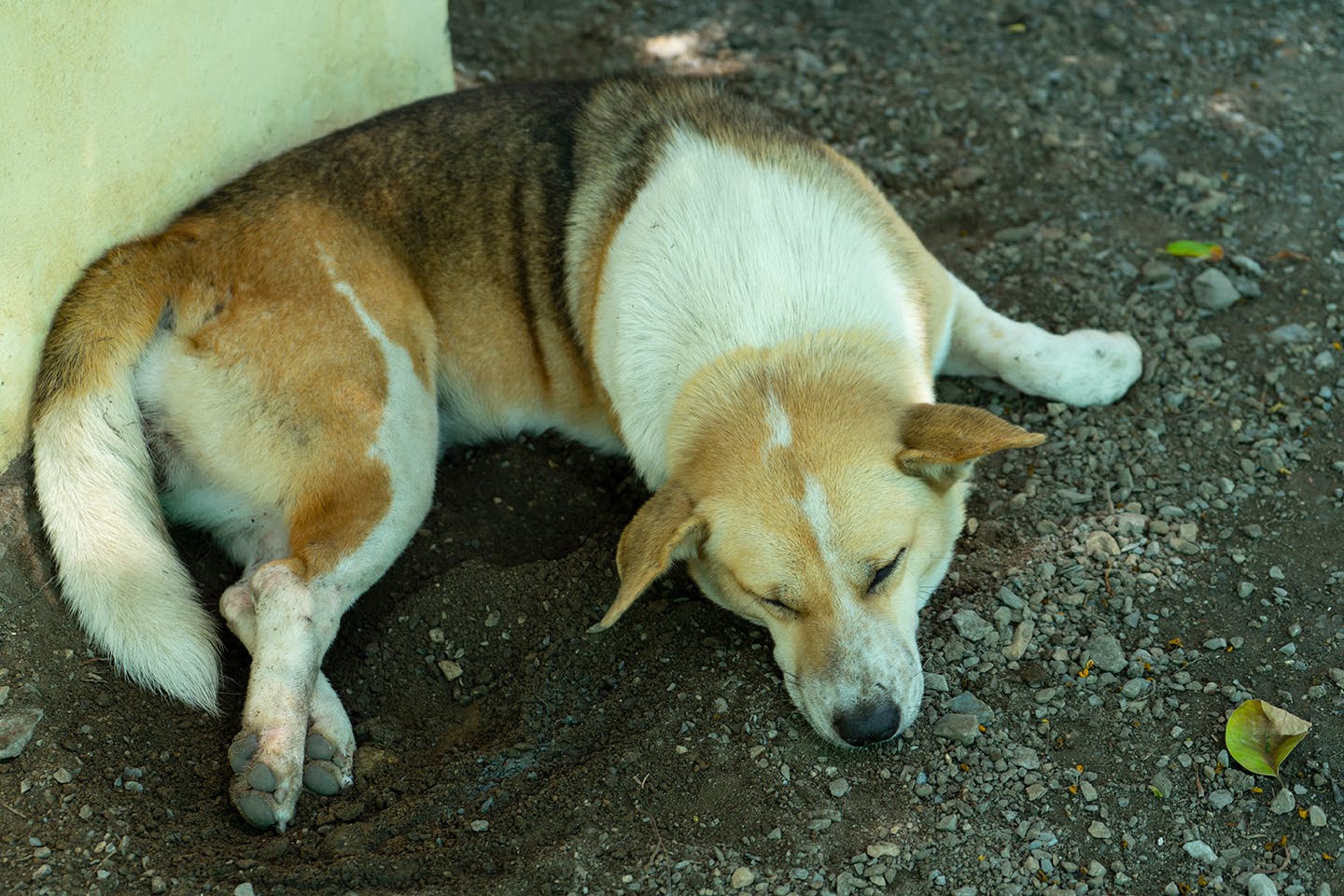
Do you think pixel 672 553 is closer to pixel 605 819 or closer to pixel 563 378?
pixel 605 819

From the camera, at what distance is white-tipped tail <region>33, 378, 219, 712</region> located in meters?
3.18

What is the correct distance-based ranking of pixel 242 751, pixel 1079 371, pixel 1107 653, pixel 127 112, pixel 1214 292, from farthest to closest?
pixel 1214 292 → pixel 1079 371 → pixel 127 112 → pixel 1107 653 → pixel 242 751

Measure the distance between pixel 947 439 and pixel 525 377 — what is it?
5.40 feet

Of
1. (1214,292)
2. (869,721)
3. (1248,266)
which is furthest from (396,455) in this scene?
(1248,266)

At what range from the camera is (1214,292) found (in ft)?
14.5

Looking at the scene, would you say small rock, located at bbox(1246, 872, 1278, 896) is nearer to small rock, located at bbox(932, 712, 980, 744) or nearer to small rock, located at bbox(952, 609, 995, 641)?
small rock, located at bbox(932, 712, 980, 744)

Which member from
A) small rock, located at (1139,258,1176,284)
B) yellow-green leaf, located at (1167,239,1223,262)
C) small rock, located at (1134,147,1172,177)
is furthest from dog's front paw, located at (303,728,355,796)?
small rock, located at (1134,147,1172,177)

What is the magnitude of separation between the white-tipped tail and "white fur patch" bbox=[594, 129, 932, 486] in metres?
1.32

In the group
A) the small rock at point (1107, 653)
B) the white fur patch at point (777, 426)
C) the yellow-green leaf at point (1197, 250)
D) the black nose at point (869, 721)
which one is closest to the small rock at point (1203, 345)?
the yellow-green leaf at point (1197, 250)

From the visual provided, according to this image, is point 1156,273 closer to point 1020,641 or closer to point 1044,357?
point 1044,357

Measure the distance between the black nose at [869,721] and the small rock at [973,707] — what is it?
10.6 inches

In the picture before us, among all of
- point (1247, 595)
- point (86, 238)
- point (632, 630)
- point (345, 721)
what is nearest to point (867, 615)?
point (632, 630)

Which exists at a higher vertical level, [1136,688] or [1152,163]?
[1152,163]

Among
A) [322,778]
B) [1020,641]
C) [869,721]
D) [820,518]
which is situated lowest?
Result: [322,778]
